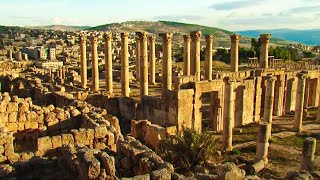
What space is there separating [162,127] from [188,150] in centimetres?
425

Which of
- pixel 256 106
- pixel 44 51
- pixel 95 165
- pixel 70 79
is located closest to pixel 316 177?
pixel 95 165

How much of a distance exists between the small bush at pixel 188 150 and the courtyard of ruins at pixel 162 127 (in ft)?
0.82

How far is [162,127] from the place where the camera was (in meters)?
17.8

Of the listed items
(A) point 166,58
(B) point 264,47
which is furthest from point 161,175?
(B) point 264,47

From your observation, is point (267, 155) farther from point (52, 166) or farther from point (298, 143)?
point (52, 166)

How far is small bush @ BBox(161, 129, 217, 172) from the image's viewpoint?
43.8 feet

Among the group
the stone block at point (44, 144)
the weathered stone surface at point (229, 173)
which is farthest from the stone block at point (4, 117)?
the weathered stone surface at point (229, 173)

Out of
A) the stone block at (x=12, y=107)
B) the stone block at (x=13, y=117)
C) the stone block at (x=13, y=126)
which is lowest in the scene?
the stone block at (x=13, y=126)

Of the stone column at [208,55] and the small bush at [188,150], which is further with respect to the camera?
the stone column at [208,55]

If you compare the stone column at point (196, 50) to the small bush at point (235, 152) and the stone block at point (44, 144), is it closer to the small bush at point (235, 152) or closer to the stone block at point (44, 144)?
the small bush at point (235, 152)

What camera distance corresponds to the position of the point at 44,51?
114 metres

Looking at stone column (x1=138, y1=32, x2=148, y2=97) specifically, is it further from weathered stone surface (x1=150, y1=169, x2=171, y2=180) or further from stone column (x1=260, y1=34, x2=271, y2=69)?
weathered stone surface (x1=150, y1=169, x2=171, y2=180)

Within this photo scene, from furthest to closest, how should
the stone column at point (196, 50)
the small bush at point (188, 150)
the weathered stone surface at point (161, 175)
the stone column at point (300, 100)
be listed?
the stone column at point (196, 50) < the stone column at point (300, 100) < the small bush at point (188, 150) < the weathered stone surface at point (161, 175)

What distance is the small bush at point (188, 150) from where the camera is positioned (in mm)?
13352
